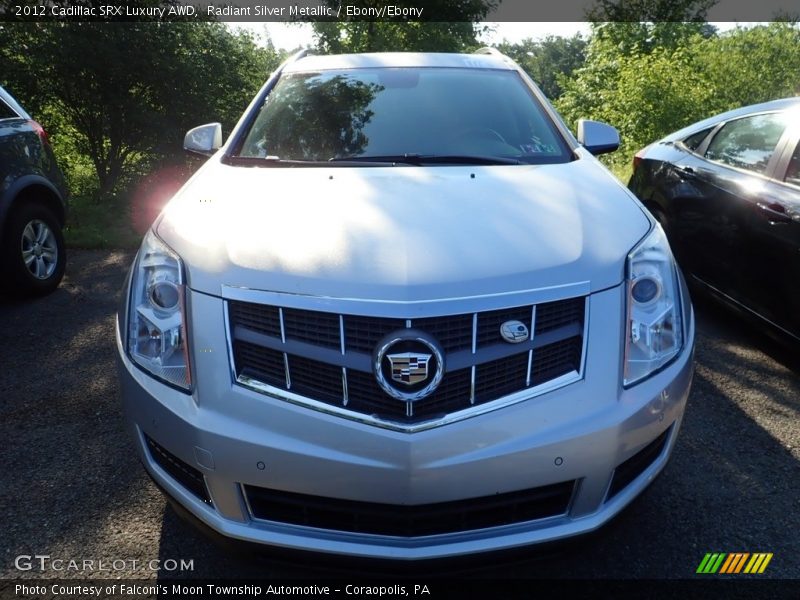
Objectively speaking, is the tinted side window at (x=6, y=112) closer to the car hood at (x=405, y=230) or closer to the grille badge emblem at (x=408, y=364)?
the car hood at (x=405, y=230)

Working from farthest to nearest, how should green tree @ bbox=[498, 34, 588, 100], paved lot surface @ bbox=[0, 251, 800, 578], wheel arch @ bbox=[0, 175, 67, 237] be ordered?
green tree @ bbox=[498, 34, 588, 100] < wheel arch @ bbox=[0, 175, 67, 237] < paved lot surface @ bbox=[0, 251, 800, 578]

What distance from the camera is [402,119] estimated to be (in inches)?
127

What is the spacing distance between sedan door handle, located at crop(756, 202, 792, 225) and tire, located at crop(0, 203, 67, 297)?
471cm

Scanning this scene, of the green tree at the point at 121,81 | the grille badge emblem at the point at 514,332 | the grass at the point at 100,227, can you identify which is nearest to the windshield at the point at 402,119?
the grille badge emblem at the point at 514,332

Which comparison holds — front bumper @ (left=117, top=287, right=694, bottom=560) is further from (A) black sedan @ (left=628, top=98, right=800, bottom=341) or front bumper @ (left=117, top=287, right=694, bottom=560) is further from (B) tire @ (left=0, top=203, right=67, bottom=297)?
(B) tire @ (left=0, top=203, right=67, bottom=297)

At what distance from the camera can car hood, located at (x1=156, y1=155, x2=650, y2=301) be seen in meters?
1.96

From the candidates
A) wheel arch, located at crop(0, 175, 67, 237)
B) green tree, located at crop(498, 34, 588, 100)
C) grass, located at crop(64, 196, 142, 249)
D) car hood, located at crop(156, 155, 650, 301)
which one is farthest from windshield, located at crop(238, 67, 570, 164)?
green tree, located at crop(498, 34, 588, 100)

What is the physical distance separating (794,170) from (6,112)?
5068 mm

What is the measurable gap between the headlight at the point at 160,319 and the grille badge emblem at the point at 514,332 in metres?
0.90

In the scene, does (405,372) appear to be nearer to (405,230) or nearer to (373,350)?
(373,350)

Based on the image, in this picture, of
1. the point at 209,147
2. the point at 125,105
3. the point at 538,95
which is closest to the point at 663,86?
the point at 125,105

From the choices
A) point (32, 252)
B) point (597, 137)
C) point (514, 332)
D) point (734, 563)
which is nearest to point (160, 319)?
point (514, 332)

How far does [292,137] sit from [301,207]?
0.93 m

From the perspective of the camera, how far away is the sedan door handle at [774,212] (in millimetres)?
3488
